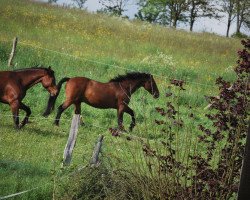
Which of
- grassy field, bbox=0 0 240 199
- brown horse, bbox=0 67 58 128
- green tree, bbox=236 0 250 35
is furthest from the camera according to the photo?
green tree, bbox=236 0 250 35

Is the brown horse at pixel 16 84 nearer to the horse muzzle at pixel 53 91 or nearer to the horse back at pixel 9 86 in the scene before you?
the horse back at pixel 9 86

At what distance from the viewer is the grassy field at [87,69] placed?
7.29 metres

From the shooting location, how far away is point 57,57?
1986cm

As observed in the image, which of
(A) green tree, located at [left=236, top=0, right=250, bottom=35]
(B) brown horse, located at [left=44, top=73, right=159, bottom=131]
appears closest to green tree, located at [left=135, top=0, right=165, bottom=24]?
(A) green tree, located at [left=236, top=0, right=250, bottom=35]

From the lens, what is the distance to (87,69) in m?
19.7

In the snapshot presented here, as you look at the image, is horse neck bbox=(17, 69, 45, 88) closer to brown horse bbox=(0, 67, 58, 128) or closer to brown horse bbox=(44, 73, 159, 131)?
brown horse bbox=(0, 67, 58, 128)

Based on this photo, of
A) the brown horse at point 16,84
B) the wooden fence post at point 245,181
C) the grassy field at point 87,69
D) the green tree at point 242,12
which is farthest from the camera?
the green tree at point 242,12

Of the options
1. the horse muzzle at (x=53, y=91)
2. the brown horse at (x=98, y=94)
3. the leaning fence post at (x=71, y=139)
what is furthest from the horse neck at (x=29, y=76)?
the leaning fence post at (x=71, y=139)

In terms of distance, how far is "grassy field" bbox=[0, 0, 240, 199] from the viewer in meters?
7.29

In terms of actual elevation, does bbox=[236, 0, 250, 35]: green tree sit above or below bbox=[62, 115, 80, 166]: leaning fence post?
above

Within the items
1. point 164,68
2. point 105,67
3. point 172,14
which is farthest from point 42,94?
point 172,14

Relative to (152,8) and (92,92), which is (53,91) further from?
(152,8)

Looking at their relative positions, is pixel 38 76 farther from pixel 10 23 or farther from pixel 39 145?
pixel 10 23

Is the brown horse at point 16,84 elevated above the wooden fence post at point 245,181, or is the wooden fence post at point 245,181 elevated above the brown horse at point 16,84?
the wooden fence post at point 245,181
